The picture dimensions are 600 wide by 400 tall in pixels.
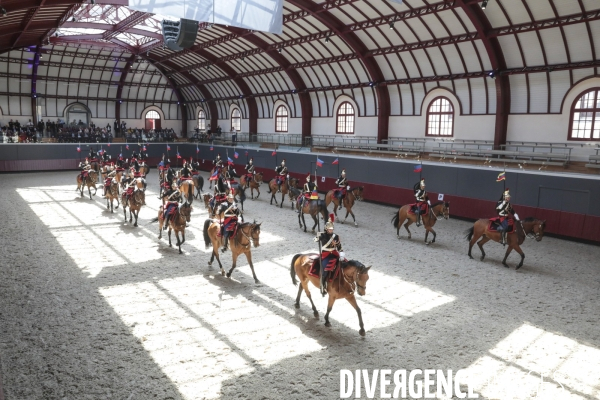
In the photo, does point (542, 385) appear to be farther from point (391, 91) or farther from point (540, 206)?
point (391, 91)

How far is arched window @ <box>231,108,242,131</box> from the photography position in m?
48.0

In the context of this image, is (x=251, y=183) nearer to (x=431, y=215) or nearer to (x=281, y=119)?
(x=431, y=215)

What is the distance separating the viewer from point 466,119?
1030 inches

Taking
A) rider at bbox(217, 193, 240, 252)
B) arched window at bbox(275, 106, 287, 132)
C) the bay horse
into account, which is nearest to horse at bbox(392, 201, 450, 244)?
rider at bbox(217, 193, 240, 252)

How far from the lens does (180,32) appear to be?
60.4ft

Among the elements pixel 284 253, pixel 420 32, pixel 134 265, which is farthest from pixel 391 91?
pixel 134 265

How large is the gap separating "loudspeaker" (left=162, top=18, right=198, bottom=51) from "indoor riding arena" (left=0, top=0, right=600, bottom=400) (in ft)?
0.43

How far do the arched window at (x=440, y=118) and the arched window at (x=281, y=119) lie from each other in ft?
55.0

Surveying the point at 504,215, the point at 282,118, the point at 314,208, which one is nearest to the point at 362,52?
the point at 282,118

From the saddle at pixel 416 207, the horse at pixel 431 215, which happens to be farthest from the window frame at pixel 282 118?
the saddle at pixel 416 207

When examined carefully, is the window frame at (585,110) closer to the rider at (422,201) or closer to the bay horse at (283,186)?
the rider at (422,201)

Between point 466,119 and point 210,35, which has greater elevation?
point 210,35

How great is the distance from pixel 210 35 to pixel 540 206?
91.5 feet

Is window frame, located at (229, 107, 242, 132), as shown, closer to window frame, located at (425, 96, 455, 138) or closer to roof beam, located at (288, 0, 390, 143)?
roof beam, located at (288, 0, 390, 143)
